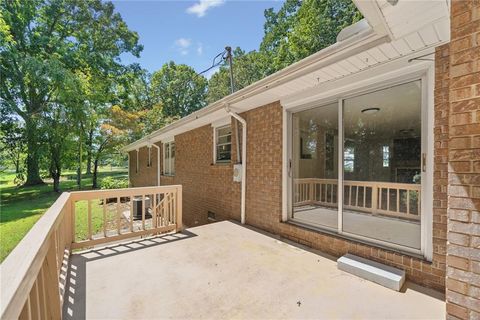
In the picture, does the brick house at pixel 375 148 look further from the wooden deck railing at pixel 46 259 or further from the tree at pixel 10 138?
the tree at pixel 10 138

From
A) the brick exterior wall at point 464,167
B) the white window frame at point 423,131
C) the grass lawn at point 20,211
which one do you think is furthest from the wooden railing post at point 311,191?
the grass lawn at point 20,211

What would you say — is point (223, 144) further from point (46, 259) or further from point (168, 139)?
point (46, 259)

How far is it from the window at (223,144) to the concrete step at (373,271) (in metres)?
3.62

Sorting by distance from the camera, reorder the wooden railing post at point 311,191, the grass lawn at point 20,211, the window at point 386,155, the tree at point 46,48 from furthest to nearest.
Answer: the tree at point 46,48, the grass lawn at point 20,211, the wooden railing post at point 311,191, the window at point 386,155

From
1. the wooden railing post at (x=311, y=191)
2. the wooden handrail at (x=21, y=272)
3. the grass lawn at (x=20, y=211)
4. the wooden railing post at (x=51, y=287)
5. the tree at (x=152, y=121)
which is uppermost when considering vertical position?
the tree at (x=152, y=121)

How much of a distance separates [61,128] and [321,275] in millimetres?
15088

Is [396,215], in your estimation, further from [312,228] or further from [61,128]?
[61,128]

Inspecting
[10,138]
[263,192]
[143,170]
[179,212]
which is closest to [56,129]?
[10,138]

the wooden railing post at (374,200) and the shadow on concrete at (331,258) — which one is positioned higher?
the wooden railing post at (374,200)

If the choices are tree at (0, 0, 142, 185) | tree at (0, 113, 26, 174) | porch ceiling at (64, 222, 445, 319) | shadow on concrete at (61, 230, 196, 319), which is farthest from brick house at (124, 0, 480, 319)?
tree at (0, 113, 26, 174)

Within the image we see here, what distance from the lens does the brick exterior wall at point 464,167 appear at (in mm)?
1431

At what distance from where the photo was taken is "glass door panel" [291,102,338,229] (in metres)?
4.02

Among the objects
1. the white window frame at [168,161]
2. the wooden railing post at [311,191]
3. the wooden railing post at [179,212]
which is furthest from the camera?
the white window frame at [168,161]

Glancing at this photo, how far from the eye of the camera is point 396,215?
4.73 metres
